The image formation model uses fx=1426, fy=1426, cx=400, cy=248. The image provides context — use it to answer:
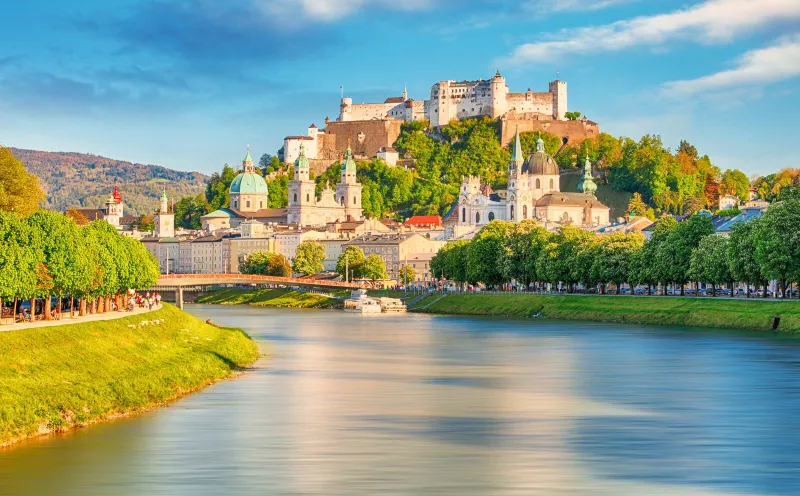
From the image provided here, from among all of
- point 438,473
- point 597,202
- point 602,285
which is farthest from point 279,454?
point 597,202

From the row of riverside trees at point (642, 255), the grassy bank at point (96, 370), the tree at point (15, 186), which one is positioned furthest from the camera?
the tree at point (15, 186)

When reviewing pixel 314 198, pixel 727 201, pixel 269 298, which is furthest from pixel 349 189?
pixel 269 298

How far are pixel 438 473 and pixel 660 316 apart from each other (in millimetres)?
50977

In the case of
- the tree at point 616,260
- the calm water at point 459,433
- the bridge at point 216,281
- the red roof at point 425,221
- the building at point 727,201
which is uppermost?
the building at point 727,201

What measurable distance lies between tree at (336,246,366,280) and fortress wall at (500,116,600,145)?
159ft

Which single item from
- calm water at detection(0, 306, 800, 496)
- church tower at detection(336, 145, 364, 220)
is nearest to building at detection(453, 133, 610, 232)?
church tower at detection(336, 145, 364, 220)

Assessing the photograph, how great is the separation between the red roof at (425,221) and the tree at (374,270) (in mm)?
37932

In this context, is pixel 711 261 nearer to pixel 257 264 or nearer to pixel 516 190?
pixel 257 264

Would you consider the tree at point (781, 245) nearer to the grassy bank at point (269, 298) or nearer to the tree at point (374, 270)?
the grassy bank at point (269, 298)

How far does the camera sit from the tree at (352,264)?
14896 centimetres

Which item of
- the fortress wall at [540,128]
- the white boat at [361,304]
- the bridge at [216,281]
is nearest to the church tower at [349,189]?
the fortress wall at [540,128]

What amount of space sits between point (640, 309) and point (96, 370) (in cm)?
4861

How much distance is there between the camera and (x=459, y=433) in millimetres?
33219

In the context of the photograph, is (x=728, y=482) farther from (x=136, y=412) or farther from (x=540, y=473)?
(x=136, y=412)
